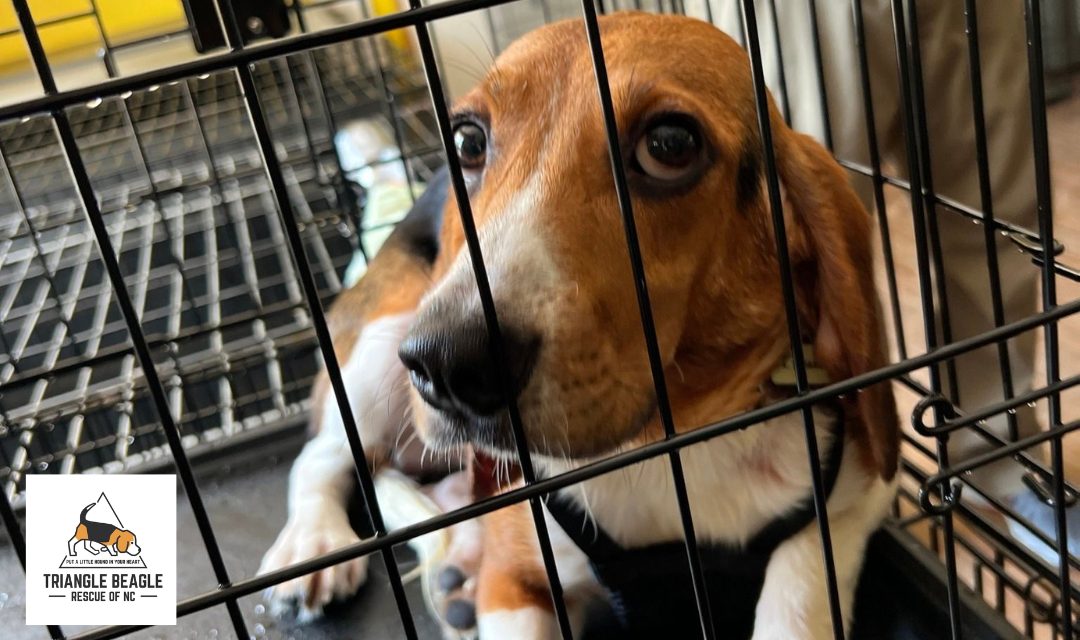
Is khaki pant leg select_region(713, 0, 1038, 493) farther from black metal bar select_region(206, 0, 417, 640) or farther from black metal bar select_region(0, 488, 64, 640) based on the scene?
black metal bar select_region(0, 488, 64, 640)

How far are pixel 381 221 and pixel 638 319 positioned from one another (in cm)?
159

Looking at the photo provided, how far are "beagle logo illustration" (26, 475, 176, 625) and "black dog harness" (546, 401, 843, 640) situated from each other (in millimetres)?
576

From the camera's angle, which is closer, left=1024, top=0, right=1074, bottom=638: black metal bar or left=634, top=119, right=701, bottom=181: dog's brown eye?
left=1024, top=0, right=1074, bottom=638: black metal bar

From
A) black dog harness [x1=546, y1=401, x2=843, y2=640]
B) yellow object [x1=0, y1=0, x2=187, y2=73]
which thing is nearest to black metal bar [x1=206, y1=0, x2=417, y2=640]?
black dog harness [x1=546, y1=401, x2=843, y2=640]

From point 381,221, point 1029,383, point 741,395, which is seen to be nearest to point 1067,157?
point 1029,383

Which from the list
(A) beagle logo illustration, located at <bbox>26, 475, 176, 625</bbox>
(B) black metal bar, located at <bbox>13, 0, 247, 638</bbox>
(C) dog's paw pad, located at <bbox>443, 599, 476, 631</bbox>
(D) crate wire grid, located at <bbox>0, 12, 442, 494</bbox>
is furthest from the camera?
(D) crate wire grid, located at <bbox>0, 12, 442, 494</bbox>

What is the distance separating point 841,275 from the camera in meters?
1.06

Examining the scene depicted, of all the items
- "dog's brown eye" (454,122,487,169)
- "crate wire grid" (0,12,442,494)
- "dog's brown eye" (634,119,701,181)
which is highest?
"dog's brown eye" (454,122,487,169)

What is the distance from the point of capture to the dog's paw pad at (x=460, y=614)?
1242 millimetres

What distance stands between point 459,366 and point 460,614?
66cm

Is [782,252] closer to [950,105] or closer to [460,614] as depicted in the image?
[460,614]

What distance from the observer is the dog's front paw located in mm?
1292

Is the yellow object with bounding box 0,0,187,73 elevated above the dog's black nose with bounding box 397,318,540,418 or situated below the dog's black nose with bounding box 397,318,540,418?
above

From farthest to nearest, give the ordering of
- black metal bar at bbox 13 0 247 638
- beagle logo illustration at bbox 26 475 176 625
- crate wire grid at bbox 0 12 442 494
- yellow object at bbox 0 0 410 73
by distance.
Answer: yellow object at bbox 0 0 410 73
crate wire grid at bbox 0 12 442 494
beagle logo illustration at bbox 26 475 176 625
black metal bar at bbox 13 0 247 638
